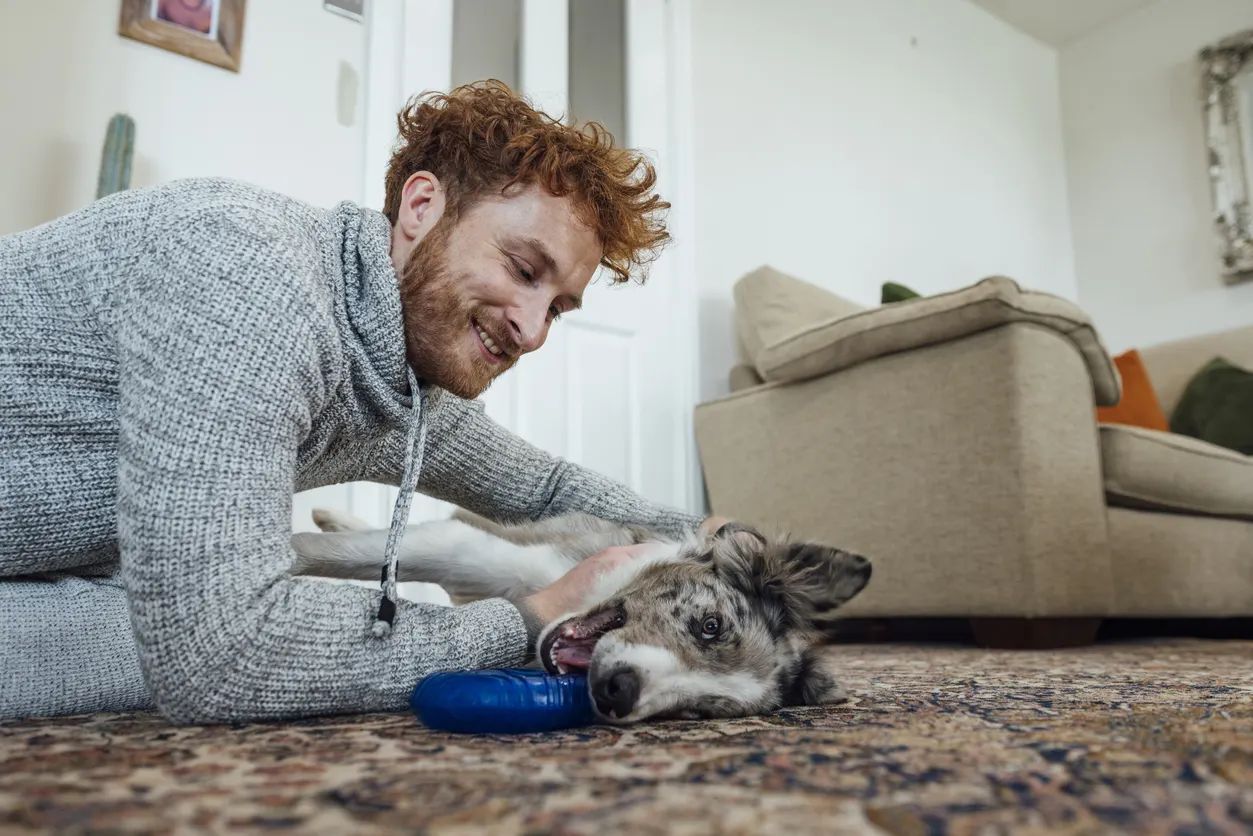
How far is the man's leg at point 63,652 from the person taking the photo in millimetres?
1300

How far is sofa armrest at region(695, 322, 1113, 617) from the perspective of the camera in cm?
267

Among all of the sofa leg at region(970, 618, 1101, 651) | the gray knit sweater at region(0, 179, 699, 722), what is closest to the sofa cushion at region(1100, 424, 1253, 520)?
the sofa leg at region(970, 618, 1101, 651)

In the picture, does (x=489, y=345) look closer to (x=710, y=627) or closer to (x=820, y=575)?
(x=710, y=627)

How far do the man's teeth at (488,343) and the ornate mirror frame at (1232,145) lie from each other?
534 centimetres

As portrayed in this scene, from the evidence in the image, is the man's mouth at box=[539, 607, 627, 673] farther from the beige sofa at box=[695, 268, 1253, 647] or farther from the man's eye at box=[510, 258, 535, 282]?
the beige sofa at box=[695, 268, 1253, 647]

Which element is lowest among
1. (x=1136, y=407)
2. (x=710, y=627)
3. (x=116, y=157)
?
(x=710, y=627)

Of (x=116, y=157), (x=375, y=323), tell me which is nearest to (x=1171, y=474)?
(x=375, y=323)

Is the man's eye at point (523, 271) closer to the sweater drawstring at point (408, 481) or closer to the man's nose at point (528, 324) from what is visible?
the man's nose at point (528, 324)

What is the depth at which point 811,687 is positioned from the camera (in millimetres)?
1444

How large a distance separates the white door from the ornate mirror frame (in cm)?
350

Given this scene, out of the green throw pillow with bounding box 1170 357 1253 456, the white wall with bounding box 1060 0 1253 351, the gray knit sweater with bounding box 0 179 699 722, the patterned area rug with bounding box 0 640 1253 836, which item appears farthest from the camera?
the white wall with bounding box 1060 0 1253 351

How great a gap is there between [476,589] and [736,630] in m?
0.85

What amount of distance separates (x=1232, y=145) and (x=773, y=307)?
11.9 feet

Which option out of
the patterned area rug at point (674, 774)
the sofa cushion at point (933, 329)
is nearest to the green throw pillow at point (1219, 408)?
the sofa cushion at point (933, 329)
